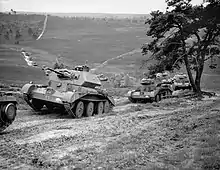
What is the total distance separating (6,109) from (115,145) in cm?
456

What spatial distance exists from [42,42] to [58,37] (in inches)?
324

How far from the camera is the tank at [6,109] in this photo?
10.9m

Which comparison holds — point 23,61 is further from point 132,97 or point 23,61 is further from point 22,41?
point 132,97

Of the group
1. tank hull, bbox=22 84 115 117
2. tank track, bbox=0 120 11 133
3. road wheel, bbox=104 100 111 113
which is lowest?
road wheel, bbox=104 100 111 113

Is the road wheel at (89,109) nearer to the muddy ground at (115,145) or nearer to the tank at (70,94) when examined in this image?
the tank at (70,94)

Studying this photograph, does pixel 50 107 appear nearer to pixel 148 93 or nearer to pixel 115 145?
pixel 148 93

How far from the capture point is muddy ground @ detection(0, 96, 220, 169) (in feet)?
22.8

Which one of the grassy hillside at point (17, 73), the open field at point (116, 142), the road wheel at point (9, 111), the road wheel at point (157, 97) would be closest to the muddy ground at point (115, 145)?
the open field at point (116, 142)

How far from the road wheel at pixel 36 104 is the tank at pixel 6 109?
499cm

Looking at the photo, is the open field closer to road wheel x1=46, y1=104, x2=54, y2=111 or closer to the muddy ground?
the muddy ground

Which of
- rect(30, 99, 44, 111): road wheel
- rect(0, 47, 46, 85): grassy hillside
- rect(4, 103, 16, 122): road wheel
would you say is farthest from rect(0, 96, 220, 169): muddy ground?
rect(0, 47, 46, 85): grassy hillside

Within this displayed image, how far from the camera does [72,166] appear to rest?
691 centimetres

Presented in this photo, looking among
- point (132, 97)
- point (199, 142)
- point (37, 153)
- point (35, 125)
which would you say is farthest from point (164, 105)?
point (37, 153)

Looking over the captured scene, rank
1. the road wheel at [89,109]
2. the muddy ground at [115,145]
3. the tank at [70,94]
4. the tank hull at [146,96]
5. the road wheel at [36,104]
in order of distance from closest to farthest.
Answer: the muddy ground at [115,145]
the tank at [70,94]
the road wheel at [89,109]
the road wheel at [36,104]
the tank hull at [146,96]
